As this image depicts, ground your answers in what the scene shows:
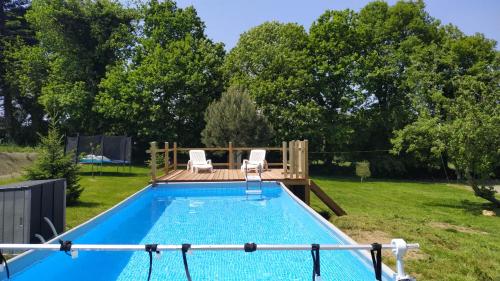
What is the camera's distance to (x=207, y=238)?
264 inches

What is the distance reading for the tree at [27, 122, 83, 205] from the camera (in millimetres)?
9477

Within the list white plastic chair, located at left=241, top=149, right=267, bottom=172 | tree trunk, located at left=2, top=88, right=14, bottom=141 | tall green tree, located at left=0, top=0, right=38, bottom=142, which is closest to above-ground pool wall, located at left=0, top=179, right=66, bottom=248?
white plastic chair, located at left=241, top=149, right=267, bottom=172

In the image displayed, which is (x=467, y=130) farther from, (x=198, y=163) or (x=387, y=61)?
(x=387, y=61)

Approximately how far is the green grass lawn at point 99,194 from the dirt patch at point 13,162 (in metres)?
2.76

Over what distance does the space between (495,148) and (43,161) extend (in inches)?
557

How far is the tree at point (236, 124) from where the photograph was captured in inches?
798

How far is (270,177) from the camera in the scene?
12547mm

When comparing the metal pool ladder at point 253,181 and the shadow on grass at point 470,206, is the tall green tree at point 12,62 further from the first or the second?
the shadow on grass at point 470,206

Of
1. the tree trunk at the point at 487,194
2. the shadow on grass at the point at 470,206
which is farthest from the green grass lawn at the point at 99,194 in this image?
the tree trunk at the point at 487,194

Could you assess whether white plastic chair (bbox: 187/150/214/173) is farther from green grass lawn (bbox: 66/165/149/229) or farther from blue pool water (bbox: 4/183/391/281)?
blue pool water (bbox: 4/183/391/281)

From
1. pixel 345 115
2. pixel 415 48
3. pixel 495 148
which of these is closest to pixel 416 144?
pixel 495 148

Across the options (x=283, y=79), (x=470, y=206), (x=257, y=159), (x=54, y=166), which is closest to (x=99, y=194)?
(x=54, y=166)

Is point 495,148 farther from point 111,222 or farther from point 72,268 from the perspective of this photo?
point 72,268

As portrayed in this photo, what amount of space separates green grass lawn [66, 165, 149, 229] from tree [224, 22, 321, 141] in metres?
10.7
